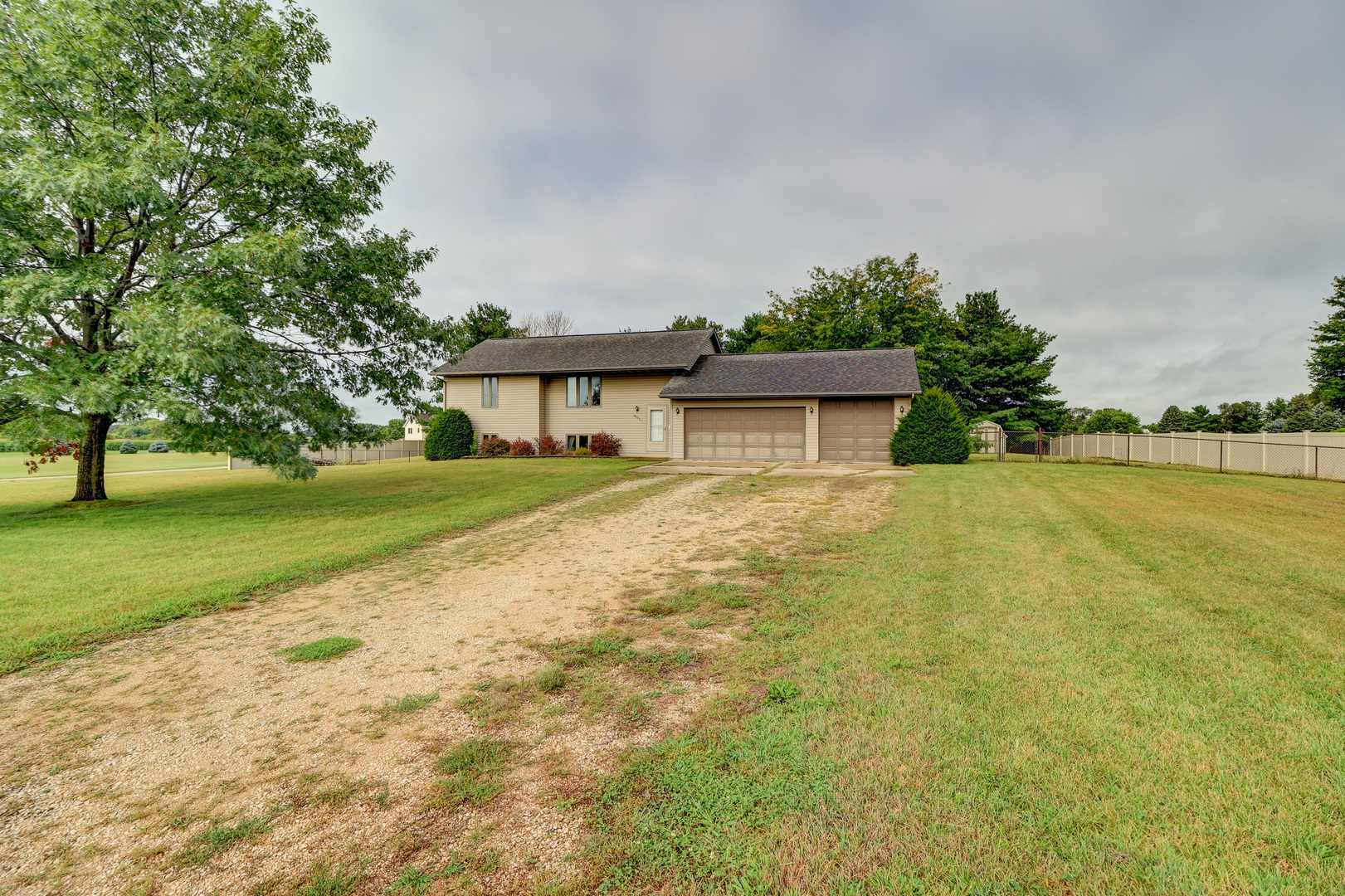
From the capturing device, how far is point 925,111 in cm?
1697

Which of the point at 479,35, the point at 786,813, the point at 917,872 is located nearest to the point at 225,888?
the point at 786,813

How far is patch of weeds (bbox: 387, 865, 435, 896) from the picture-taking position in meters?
1.87

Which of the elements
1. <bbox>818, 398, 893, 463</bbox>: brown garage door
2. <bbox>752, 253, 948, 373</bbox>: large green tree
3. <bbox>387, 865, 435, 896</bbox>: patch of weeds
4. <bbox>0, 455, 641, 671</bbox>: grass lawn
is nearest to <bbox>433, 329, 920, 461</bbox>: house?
<bbox>818, 398, 893, 463</bbox>: brown garage door

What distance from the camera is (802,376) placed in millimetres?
21750

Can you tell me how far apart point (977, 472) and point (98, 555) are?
19077 mm

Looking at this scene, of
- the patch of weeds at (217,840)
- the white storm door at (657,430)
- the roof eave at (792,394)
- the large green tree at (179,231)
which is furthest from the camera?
the white storm door at (657,430)

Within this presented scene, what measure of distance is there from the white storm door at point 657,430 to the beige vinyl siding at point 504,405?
5.50 meters

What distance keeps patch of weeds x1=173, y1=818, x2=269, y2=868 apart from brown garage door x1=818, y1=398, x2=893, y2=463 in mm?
19957

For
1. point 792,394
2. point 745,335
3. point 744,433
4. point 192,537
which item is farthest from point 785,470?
point 745,335

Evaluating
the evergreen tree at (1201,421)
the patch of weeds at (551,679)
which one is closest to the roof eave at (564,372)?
the patch of weeds at (551,679)

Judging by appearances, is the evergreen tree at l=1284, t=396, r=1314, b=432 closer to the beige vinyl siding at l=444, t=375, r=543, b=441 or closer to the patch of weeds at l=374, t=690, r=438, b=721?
the beige vinyl siding at l=444, t=375, r=543, b=441

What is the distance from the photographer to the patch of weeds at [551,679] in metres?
3.39

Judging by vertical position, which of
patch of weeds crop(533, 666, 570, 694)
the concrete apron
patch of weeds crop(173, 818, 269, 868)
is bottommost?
patch of weeds crop(173, 818, 269, 868)

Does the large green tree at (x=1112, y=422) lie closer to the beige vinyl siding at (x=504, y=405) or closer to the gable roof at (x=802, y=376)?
the gable roof at (x=802, y=376)
